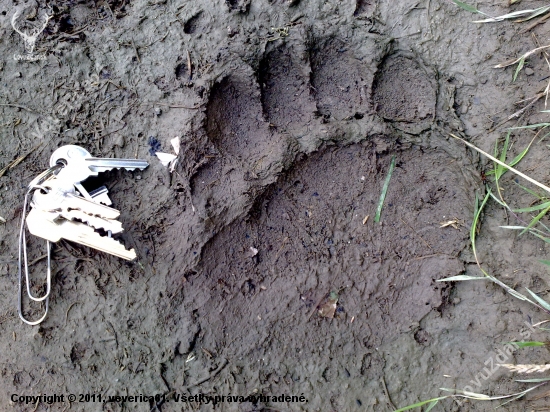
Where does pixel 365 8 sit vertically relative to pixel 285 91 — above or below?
above

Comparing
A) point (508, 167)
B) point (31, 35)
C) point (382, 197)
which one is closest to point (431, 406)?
point (382, 197)

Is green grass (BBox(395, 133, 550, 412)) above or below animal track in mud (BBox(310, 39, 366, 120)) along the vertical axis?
below

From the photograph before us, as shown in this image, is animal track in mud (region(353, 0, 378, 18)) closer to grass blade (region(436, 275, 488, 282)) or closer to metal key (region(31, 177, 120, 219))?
grass blade (region(436, 275, 488, 282))

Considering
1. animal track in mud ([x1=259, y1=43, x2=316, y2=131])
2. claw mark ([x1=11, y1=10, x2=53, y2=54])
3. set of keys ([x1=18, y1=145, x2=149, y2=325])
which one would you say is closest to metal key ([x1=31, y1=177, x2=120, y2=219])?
set of keys ([x1=18, y1=145, x2=149, y2=325])

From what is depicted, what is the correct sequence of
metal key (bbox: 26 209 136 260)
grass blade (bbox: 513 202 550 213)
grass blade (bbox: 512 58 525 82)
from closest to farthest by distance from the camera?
metal key (bbox: 26 209 136 260), grass blade (bbox: 513 202 550 213), grass blade (bbox: 512 58 525 82)

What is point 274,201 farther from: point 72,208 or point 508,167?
point 508,167

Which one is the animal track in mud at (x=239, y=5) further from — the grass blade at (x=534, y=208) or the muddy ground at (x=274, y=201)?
the grass blade at (x=534, y=208)

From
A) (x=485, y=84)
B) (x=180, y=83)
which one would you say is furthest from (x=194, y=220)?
(x=485, y=84)
